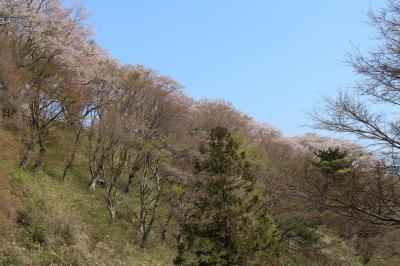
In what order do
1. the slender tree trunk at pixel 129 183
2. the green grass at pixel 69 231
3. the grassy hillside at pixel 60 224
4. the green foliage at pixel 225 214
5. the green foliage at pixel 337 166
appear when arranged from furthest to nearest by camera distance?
the slender tree trunk at pixel 129 183 < the green foliage at pixel 225 214 < the green grass at pixel 69 231 < the grassy hillside at pixel 60 224 < the green foliage at pixel 337 166

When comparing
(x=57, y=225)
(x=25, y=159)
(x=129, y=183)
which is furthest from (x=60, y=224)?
(x=129, y=183)

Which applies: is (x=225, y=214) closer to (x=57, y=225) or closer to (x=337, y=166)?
(x=57, y=225)

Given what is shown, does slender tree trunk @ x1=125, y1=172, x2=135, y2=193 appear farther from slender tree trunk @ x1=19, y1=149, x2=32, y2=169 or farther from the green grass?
slender tree trunk @ x1=19, y1=149, x2=32, y2=169

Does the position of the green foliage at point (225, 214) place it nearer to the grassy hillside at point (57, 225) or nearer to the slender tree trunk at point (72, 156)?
the grassy hillside at point (57, 225)

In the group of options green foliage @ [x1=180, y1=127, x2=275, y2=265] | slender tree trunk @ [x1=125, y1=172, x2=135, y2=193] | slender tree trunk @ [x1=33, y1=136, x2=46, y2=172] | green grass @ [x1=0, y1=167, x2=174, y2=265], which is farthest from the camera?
slender tree trunk @ [x1=125, y1=172, x2=135, y2=193]

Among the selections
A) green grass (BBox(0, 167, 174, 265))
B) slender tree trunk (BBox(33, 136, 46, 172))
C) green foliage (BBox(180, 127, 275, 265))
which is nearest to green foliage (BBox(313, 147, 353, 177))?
green foliage (BBox(180, 127, 275, 265))

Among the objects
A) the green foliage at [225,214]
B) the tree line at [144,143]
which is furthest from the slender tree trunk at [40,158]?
the green foliage at [225,214]

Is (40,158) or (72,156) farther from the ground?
(72,156)

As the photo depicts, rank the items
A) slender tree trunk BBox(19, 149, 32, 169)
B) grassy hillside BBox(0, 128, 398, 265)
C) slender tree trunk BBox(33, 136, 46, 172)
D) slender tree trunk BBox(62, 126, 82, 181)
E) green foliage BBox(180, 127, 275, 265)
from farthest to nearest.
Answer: slender tree trunk BBox(62, 126, 82, 181) → slender tree trunk BBox(33, 136, 46, 172) → slender tree trunk BBox(19, 149, 32, 169) → green foliage BBox(180, 127, 275, 265) → grassy hillside BBox(0, 128, 398, 265)

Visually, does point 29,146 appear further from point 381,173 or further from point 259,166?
point 381,173

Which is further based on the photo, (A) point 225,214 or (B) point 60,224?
(B) point 60,224

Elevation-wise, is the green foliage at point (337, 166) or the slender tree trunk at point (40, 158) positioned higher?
the green foliage at point (337, 166)

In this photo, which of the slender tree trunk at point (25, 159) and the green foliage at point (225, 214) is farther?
the slender tree trunk at point (25, 159)

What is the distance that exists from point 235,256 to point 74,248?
19.6ft
